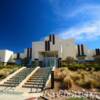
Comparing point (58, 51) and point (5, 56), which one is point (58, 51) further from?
point (5, 56)

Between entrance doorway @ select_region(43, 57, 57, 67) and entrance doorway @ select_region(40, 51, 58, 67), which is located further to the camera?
entrance doorway @ select_region(40, 51, 58, 67)

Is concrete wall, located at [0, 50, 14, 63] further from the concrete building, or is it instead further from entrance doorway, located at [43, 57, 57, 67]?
entrance doorway, located at [43, 57, 57, 67]

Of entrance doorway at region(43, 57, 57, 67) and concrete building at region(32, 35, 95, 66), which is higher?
concrete building at region(32, 35, 95, 66)

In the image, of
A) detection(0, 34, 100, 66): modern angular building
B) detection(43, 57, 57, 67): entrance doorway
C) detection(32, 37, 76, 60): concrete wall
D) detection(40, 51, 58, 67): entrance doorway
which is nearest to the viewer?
detection(43, 57, 57, 67): entrance doorway

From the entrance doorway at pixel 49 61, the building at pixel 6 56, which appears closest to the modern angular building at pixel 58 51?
the entrance doorway at pixel 49 61

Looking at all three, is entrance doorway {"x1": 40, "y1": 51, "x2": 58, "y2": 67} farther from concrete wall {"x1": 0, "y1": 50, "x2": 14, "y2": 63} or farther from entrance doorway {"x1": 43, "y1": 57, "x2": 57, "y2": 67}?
concrete wall {"x1": 0, "y1": 50, "x2": 14, "y2": 63}

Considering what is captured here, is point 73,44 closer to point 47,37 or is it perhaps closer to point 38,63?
point 47,37

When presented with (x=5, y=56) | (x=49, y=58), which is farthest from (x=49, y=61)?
(x=5, y=56)

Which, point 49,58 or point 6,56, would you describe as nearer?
point 49,58

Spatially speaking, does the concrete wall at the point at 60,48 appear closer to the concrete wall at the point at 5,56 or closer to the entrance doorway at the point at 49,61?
the entrance doorway at the point at 49,61

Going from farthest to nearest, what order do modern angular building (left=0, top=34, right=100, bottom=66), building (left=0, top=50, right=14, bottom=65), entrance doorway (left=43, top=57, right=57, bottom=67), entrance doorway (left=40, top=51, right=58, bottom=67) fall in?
building (left=0, top=50, right=14, bottom=65)
modern angular building (left=0, top=34, right=100, bottom=66)
entrance doorway (left=40, top=51, right=58, bottom=67)
entrance doorway (left=43, top=57, right=57, bottom=67)

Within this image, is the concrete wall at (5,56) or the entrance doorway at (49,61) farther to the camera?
the concrete wall at (5,56)

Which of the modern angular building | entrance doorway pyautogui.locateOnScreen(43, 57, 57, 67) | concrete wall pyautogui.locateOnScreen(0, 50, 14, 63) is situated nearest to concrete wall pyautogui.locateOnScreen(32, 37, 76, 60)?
the modern angular building

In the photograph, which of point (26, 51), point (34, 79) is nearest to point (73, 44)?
point (26, 51)
